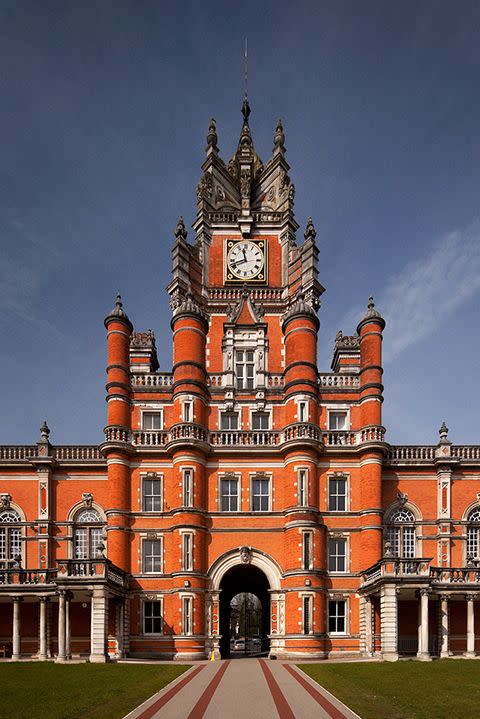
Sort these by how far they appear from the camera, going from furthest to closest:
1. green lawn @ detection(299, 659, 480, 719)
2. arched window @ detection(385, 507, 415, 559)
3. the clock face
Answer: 1. the clock face
2. arched window @ detection(385, 507, 415, 559)
3. green lawn @ detection(299, 659, 480, 719)

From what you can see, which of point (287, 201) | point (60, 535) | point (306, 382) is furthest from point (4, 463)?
point (287, 201)

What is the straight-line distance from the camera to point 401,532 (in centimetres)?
4369

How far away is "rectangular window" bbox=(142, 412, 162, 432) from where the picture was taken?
149 feet

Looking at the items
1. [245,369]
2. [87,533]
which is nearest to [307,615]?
[87,533]

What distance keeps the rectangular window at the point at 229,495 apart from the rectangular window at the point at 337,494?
601 cm

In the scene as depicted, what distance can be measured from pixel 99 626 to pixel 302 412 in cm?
1748

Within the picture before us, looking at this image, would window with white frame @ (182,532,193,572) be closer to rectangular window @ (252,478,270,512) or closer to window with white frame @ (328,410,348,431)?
rectangular window @ (252,478,270,512)

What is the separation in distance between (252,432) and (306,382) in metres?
4.77

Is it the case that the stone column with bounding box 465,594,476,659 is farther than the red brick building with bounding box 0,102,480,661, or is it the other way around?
the red brick building with bounding box 0,102,480,661

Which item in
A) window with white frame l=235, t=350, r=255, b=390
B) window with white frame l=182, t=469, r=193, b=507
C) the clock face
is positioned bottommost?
window with white frame l=182, t=469, r=193, b=507

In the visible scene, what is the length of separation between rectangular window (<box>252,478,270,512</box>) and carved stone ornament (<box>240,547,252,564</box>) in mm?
2495

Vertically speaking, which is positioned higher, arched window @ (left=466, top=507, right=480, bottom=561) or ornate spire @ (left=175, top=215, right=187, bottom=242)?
ornate spire @ (left=175, top=215, right=187, bottom=242)

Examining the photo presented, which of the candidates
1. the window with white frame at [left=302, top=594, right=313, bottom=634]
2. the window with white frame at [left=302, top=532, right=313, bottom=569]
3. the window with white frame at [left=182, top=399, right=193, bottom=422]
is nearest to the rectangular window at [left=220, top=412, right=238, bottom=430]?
the window with white frame at [left=182, top=399, right=193, bottom=422]

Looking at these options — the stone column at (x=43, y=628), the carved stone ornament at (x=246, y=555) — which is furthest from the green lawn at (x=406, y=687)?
the stone column at (x=43, y=628)
